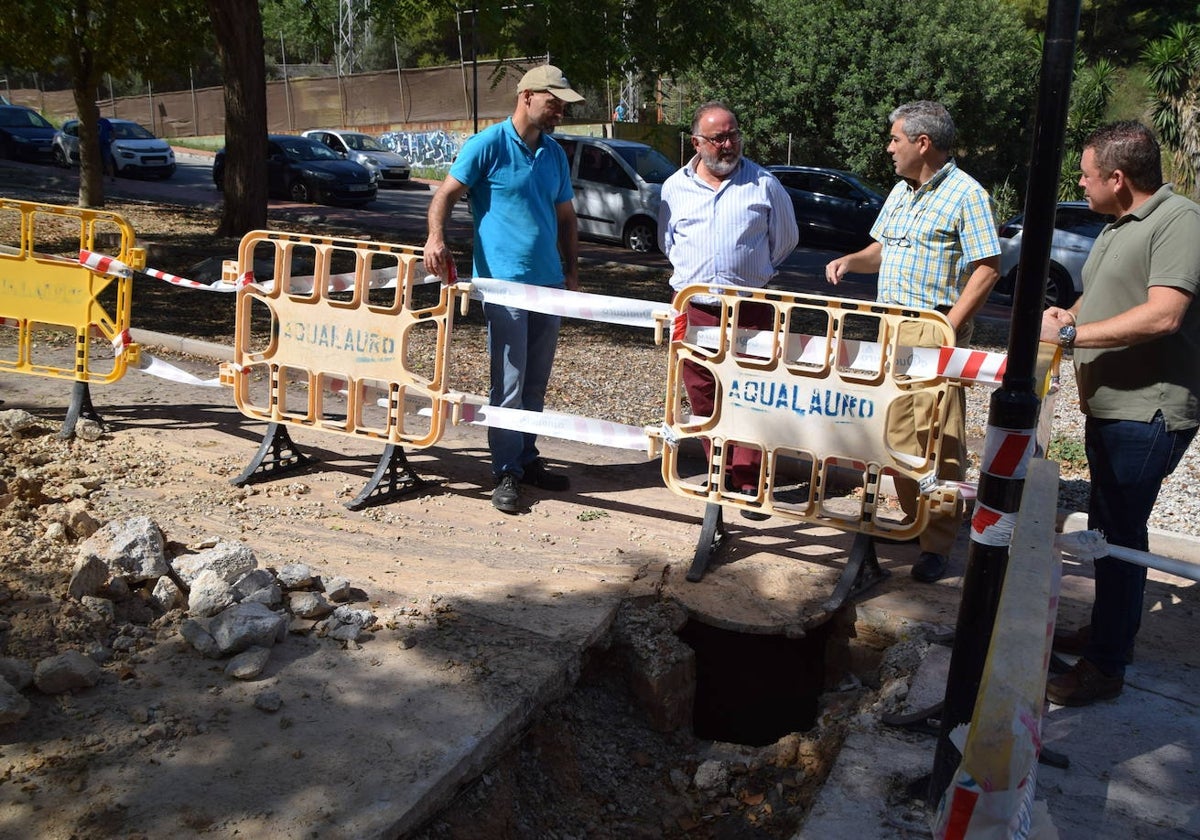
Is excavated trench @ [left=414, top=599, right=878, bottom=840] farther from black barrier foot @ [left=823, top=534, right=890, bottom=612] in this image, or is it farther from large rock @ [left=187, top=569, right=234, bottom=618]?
large rock @ [left=187, top=569, right=234, bottom=618]

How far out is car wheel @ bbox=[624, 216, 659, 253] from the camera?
1983 centimetres

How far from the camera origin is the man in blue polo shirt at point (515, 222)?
19.1 ft

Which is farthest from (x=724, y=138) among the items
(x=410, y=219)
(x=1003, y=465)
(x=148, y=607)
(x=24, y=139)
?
(x=24, y=139)

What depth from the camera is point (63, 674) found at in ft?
12.4

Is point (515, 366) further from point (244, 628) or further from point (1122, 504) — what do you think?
point (1122, 504)

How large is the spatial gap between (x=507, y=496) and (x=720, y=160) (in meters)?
2.12

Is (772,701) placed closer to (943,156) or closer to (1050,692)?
(1050,692)

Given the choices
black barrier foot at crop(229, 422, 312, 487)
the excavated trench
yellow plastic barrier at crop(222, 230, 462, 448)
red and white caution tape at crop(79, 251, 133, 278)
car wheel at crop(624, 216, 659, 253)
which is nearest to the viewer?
the excavated trench

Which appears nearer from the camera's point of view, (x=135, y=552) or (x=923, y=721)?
(x=923, y=721)

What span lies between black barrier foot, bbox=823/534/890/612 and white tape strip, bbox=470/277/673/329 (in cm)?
146

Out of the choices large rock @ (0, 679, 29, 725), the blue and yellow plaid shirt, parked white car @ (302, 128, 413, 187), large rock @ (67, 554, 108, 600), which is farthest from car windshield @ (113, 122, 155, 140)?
large rock @ (0, 679, 29, 725)

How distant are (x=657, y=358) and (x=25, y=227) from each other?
5.54 meters

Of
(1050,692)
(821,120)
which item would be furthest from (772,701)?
(821,120)

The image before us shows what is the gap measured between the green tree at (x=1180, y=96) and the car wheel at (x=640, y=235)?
43.1 ft
